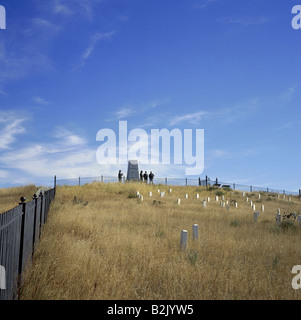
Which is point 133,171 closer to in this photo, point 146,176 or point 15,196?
point 146,176

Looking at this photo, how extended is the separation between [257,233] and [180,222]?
12.8 feet

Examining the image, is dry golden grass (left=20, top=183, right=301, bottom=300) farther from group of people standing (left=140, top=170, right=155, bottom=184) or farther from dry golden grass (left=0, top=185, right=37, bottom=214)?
group of people standing (left=140, top=170, right=155, bottom=184)

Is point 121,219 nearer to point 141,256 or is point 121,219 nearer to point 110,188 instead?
point 141,256

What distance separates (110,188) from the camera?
34250mm

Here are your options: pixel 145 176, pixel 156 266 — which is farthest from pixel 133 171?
pixel 156 266

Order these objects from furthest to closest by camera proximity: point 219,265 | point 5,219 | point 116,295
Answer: point 219,265, point 116,295, point 5,219

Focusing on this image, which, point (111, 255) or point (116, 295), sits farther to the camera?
point (111, 255)

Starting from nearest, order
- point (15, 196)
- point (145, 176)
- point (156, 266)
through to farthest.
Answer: point (156, 266) < point (15, 196) < point (145, 176)

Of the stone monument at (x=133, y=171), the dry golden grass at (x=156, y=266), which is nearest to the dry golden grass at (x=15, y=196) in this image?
the dry golden grass at (x=156, y=266)

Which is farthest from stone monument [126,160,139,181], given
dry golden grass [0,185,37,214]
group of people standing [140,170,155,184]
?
dry golden grass [0,185,37,214]

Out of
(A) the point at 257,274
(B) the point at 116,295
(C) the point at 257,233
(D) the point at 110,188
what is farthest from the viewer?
(D) the point at 110,188

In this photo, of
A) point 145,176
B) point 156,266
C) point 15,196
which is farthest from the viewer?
point 145,176

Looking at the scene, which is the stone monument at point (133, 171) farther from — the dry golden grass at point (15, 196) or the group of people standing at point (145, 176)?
the dry golden grass at point (15, 196)
